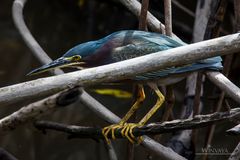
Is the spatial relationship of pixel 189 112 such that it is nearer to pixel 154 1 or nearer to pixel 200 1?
pixel 200 1

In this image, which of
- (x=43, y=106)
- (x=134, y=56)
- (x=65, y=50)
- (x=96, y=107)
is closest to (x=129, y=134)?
(x=96, y=107)

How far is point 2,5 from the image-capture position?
607 centimetres

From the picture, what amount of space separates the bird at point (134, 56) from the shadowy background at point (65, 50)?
2.07ft

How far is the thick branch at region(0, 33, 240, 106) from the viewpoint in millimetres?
2068

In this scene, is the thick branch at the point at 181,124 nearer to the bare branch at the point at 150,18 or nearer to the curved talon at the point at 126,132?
the curved talon at the point at 126,132

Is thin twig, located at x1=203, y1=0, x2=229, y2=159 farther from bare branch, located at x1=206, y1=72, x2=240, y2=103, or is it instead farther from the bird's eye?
the bird's eye

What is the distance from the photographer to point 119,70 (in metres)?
2.08

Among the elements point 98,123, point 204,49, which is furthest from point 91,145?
point 204,49

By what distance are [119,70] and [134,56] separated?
0.76 metres

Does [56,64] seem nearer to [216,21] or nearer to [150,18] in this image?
[150,18]

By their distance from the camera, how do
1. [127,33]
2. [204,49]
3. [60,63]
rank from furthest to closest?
[127,33] < [60,63] < [204,49]

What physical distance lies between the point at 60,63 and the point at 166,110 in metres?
0.71

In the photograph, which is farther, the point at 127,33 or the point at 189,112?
the point at 189,112

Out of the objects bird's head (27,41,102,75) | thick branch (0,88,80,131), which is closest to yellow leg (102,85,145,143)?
bird's head (27,41,102,75)
